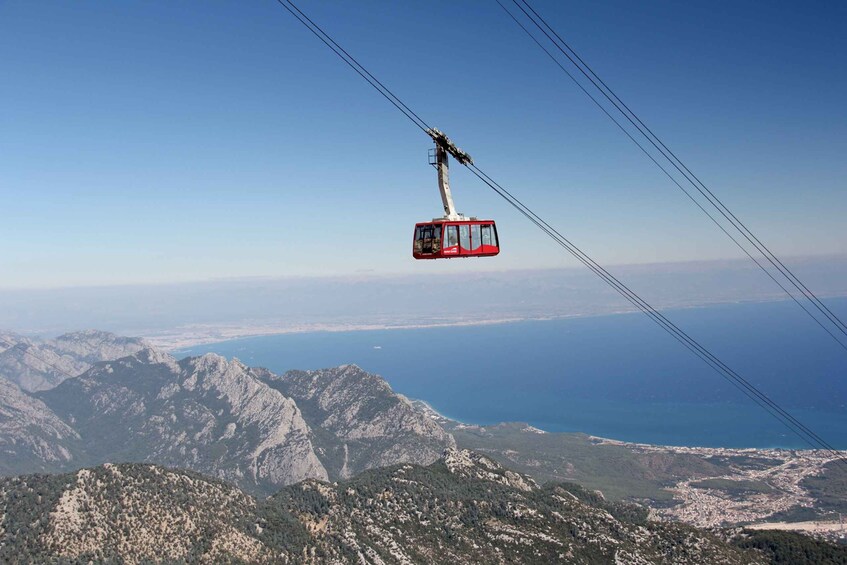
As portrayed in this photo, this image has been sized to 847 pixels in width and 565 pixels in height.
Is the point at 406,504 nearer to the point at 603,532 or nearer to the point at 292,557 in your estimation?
the point at 292,557

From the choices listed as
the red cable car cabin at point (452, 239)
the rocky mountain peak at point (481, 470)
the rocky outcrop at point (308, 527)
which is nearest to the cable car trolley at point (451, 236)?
the red cable car cabin at point (452, 239)

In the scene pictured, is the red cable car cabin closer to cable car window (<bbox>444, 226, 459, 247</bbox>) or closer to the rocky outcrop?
cable car window (<bbox>444, 226, 459, 247</bbox>)

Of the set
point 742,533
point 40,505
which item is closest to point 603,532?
point 742,533

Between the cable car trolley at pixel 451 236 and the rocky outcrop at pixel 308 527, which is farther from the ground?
the cable car trolley at pixel 451 236

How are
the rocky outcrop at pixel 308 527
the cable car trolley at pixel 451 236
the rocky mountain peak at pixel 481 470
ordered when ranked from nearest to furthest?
1. the cable car trolley at pixel 451 236
2. the rocky outcrop at pixel 308 527
3. the rocky mountain peak at pixel 481 470

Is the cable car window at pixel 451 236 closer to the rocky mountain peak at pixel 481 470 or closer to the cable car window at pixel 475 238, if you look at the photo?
the cable car window at pixel 475 238

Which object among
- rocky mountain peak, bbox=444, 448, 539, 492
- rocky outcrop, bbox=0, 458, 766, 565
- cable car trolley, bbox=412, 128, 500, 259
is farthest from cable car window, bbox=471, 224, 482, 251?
rocky mountain peak, bbox=444, 448, 539, 492
